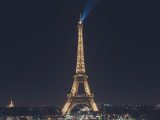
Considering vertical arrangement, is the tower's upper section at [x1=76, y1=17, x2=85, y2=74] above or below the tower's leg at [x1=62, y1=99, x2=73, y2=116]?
above

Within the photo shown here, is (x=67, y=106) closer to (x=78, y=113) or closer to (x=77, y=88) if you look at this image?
(x=77, y=88)

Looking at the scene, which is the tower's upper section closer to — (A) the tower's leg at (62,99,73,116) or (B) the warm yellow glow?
(B) the warm yellow glow

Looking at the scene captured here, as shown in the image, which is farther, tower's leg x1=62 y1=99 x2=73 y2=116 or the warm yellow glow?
tower's leg x1=62 y1=99 x2=73 y2=116

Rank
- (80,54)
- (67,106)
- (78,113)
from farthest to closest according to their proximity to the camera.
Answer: (78,113) < (67,106) < (80,54)

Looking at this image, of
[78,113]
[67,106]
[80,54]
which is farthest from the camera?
[78,113]

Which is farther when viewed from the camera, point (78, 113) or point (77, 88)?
point (78, 113)

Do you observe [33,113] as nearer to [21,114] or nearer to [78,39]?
A: [21,114]

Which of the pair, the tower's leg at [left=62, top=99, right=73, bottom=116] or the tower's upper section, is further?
the tower's leg at [left=62, top=99, right=73, bottom=116]

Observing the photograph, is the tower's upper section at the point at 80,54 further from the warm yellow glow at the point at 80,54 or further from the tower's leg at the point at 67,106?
the tower's leg at the point at 67,106

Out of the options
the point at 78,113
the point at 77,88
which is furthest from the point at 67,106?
the point at 78,113
